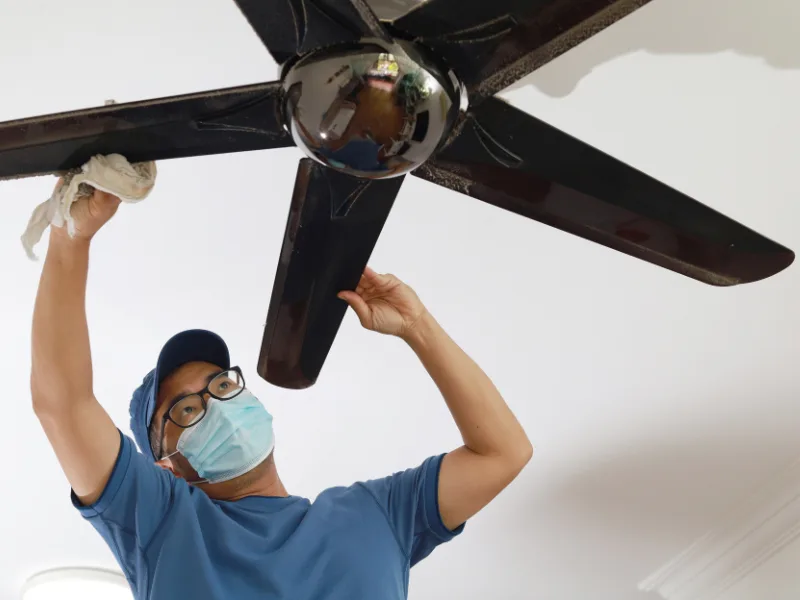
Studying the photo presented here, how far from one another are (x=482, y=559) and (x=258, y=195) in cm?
116

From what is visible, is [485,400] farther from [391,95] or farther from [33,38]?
[33,38]

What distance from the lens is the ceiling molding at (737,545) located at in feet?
6.17

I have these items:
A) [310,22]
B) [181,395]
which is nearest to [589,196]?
[310,22]

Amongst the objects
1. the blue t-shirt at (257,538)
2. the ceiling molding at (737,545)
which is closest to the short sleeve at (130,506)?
the blue t-shirt at (257,538)

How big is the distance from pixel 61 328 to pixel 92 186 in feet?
0.61

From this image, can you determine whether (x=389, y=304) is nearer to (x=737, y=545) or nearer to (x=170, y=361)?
(x=170, y=361)

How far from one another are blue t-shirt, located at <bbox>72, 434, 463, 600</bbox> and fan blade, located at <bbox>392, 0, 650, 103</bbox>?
0.60m

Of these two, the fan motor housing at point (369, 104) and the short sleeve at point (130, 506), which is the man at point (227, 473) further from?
the fan motor housing at point (369, 104)

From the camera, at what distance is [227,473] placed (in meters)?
1.21

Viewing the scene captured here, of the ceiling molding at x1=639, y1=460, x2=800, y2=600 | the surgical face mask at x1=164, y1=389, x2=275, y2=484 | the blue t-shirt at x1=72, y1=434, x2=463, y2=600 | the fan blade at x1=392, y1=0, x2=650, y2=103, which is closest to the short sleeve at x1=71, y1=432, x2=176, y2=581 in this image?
the blue t-shirt at x1=72, y1=434, x2=463, y2=600

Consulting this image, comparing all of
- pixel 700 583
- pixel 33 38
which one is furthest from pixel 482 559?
pixel 33 38

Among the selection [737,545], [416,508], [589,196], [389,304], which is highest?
[389,304]

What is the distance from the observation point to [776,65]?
114 centimetres

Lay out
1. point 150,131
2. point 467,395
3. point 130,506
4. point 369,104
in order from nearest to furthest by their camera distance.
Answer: point 369,104 < point 150,131 < point 130,506 < point 467,395
